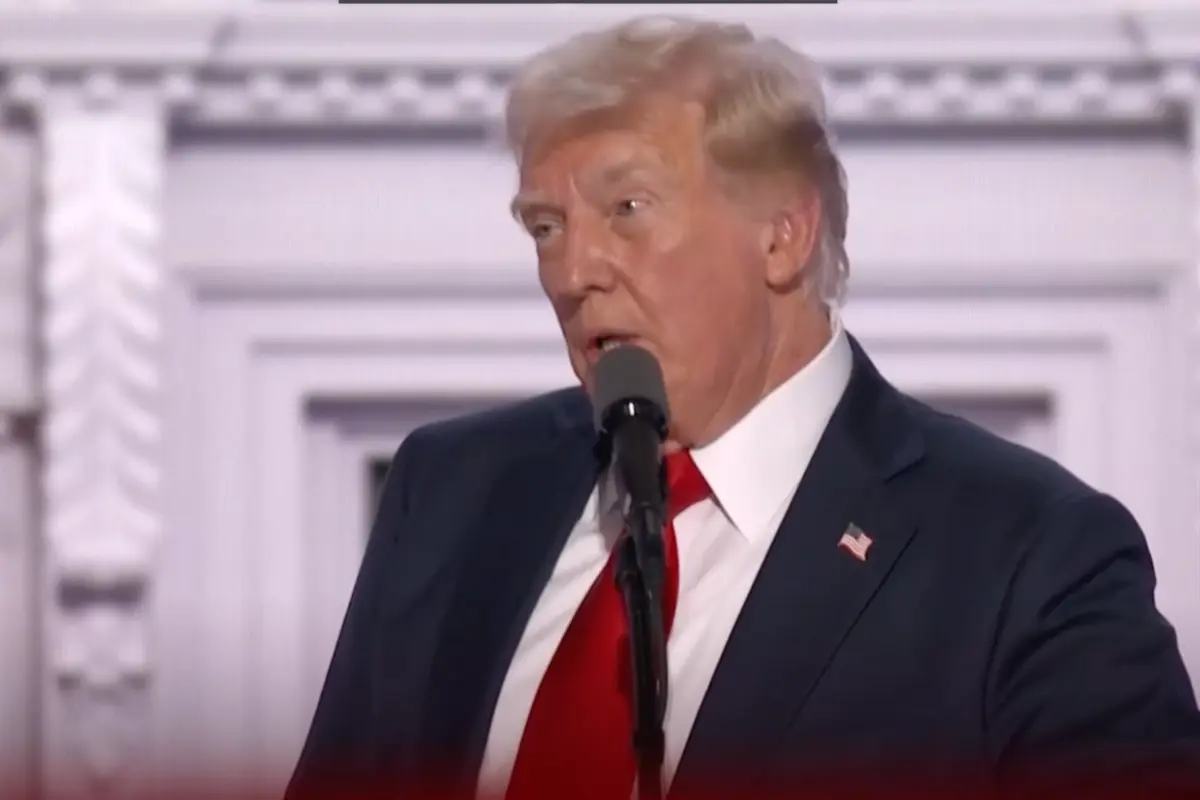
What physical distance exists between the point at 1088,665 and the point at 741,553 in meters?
0.28

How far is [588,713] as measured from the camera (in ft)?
4.56

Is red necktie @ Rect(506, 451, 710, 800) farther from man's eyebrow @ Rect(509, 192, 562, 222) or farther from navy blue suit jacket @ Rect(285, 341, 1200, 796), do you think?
man's eyebrow @ Rect(509, 192, 562, 222)

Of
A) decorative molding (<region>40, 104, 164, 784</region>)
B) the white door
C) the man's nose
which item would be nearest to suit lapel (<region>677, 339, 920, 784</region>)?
the man's nose

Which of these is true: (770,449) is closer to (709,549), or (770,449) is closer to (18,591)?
(709,549)

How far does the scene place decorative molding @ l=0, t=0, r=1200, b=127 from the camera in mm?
2154

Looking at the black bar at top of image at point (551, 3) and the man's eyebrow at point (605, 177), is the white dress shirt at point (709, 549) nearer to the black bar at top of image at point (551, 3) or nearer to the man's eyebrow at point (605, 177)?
the man's eyebrow at point (605, 177)

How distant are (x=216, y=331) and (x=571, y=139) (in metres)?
0.96

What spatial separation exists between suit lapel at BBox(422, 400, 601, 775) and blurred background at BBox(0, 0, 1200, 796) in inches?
26.0

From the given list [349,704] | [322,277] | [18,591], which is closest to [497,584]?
[349,704]

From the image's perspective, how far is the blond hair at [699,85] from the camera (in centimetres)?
142

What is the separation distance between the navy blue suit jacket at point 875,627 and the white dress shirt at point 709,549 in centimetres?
2

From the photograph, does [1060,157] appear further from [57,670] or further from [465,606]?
[57,670]

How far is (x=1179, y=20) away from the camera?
7.05ft

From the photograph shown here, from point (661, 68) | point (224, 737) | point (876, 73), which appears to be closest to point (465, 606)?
point (661, 68)
